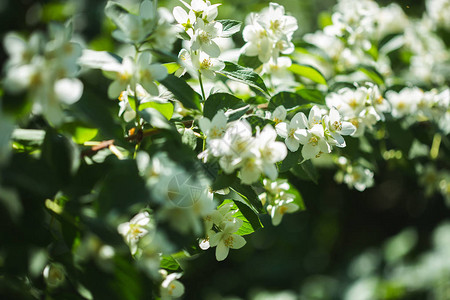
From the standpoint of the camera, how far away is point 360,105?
97 centimetres

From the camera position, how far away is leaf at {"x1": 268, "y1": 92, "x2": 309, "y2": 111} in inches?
35.5

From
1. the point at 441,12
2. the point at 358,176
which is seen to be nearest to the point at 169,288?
the point at 358,176

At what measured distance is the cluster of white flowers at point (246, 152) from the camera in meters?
0.65

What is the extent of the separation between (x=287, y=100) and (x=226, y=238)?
347 mm

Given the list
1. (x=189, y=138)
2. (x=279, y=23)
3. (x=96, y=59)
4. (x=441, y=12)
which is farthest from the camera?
(x=441, y=12)

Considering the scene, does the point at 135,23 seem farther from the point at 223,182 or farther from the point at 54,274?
the point at 54,274

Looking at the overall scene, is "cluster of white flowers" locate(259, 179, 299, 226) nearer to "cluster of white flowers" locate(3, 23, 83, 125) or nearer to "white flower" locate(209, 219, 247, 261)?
"white flower" locate(209, 219, 247, 261)

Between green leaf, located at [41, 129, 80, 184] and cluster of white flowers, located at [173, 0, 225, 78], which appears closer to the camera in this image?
green leaf, located at [41, 129, 80, 184]

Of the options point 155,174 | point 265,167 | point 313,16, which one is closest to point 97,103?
point 155,174

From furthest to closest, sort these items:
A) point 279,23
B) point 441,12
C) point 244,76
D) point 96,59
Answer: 1. point 441,12
2. point 279,23
3. point 244,76
4. point 96,59

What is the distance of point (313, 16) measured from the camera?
2354 mm

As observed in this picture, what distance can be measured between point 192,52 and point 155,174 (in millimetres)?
311

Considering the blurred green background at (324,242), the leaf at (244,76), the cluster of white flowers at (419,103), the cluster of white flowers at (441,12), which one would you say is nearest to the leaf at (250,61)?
the leaf at (244,76)

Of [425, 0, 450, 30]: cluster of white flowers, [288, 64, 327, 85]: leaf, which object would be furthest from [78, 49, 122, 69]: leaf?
[425, 0, 450, 30]: cluster of white flowers
